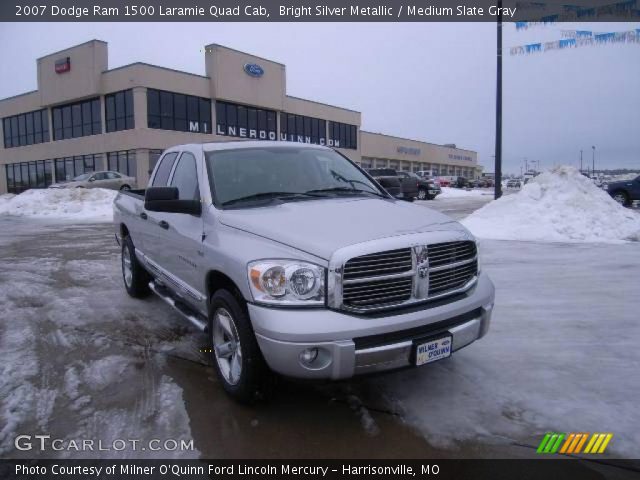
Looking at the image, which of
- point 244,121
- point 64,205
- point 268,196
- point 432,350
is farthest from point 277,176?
point 244,121

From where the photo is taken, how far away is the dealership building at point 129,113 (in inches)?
1322

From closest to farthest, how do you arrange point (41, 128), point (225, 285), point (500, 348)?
1. point (225, 285)
2. point (500, 348)
3. point (41, 128)

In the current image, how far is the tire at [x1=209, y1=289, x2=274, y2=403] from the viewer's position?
124 inches

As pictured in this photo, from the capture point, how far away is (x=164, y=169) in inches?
215

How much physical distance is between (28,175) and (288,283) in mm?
46439

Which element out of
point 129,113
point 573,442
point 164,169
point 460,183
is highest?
point 129,113

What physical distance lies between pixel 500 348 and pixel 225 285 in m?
2.60

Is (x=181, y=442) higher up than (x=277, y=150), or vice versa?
(x=277, y=150)

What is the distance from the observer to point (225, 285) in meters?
3.48

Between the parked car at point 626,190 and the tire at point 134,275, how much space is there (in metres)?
20.3

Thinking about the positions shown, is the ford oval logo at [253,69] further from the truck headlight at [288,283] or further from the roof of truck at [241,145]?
the truck headlight at [288,283]

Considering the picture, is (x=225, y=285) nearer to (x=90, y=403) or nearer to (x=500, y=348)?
(x=90, y=403)

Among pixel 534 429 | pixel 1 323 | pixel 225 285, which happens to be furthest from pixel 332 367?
pixel 1 323

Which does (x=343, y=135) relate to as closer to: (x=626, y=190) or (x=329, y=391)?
(x=626, y=190)
